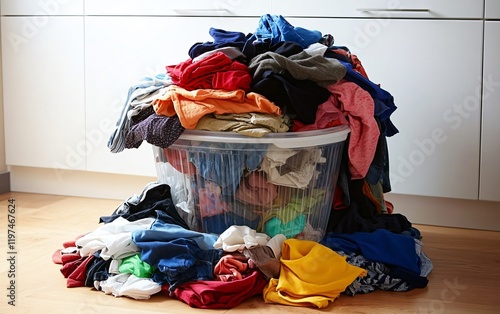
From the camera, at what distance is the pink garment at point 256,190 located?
2.09 metres

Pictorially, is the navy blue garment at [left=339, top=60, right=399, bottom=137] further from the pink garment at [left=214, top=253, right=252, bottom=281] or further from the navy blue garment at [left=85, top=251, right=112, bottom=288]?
the navy blue garment at [left=85, top=251, right=112, bottom=288]

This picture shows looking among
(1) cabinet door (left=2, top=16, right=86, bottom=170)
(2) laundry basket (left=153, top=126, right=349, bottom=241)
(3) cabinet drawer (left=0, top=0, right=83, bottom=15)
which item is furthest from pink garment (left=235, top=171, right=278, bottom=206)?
(3) cabinet drawer (left=0, top=0, right=83, bottom=15)

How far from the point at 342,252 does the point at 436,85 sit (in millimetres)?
792

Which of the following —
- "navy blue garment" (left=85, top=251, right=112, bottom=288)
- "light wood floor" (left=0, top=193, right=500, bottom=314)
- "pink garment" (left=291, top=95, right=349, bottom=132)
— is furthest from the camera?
"pink garment" (left=291, top=95, right=349, bottom=132)

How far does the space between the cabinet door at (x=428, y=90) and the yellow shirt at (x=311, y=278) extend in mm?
749

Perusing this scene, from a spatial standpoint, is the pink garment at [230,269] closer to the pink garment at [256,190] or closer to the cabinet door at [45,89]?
the pink garment at [256,190]

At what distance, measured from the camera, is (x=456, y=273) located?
2.17m

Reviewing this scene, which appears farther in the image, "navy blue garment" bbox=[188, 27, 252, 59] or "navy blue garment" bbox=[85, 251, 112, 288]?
"navy blue garment" bbox=[188, 27, 252, 59]

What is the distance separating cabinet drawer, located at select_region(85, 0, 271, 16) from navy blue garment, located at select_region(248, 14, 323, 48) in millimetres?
398

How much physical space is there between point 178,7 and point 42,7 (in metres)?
0.59

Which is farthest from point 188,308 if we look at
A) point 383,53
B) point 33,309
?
point 383,53

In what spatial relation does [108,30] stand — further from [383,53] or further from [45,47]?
[383,53]

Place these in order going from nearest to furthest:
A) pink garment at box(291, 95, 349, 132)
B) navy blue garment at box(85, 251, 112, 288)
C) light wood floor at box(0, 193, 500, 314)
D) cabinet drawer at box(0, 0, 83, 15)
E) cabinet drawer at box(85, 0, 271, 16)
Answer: light wood floor at box(0, 193, 500, 314) → navy blue garment at box(85, 251, 112, 288) → pink garment at box(291, 95, 349, 132) → cabinet drawer at box(85, 0, 271, 16) → cabinet drawer at box(0, 0, 83, 15)

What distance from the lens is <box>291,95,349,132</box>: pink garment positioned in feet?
6.97
